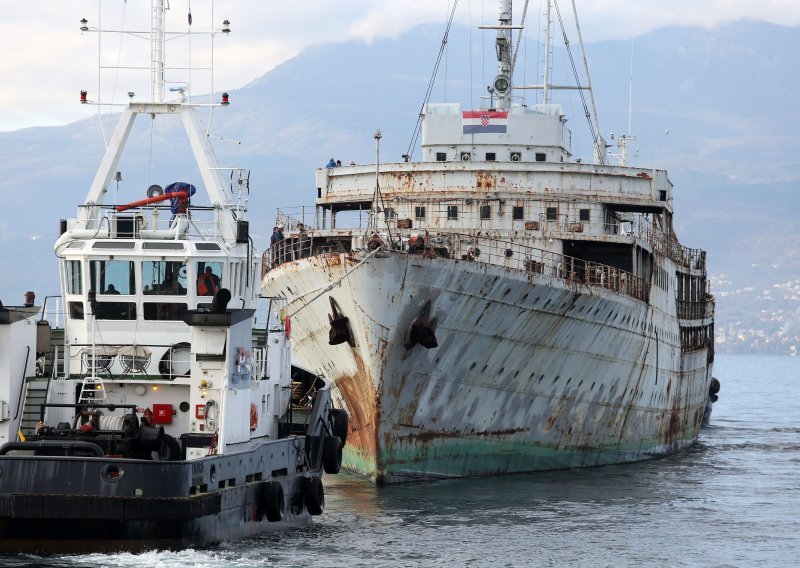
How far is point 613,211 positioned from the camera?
4331 centimetres

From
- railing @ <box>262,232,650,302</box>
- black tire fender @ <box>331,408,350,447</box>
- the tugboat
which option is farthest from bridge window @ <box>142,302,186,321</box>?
railing @ <box>262,232,650,302</box>

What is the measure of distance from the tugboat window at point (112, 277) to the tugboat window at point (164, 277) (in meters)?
0.25

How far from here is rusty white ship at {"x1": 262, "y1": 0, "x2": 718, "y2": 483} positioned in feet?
110

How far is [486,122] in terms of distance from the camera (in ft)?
146

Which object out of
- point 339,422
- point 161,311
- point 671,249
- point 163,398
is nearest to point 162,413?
point 163,398

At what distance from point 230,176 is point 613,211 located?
50.9 ft

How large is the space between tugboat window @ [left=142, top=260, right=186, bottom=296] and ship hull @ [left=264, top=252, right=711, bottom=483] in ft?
20.2

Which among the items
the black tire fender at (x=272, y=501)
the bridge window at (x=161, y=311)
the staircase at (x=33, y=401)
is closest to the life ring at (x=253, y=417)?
the black tire fender at (x=272, y=501)

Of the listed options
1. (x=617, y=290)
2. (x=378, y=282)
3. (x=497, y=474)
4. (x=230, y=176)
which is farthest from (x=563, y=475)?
(x=230, y=176)

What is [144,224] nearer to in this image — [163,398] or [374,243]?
[163,398]

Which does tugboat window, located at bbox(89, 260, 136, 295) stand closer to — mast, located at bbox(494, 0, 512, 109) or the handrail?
the handrail

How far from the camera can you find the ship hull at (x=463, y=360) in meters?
33.1

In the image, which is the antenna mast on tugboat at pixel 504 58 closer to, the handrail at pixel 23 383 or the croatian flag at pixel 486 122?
the croatian flag at pixel 486 122

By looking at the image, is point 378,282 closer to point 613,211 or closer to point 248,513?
point 248,513
